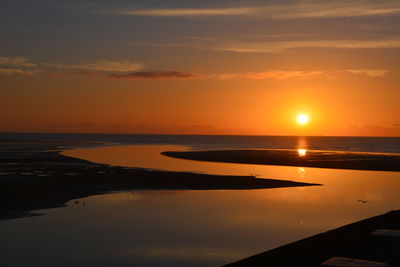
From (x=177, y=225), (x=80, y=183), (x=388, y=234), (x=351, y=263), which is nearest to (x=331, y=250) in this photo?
(x=388, y=234)

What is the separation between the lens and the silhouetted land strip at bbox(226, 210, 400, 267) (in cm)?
1395

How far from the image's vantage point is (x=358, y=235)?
58.6 ft

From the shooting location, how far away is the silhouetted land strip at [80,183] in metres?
28.2

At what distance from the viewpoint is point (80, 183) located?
37.8 m

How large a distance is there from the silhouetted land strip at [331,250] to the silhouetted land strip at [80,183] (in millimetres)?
14361

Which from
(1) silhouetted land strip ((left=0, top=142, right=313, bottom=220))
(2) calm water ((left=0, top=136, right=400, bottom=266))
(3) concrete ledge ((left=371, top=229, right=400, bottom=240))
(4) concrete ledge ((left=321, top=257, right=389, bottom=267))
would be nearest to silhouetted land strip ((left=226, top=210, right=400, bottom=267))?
(3) concrete ledge ((left=371, top=229, right=400, bottom=240))

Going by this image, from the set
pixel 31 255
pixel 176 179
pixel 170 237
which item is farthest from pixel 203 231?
pixel 176 179

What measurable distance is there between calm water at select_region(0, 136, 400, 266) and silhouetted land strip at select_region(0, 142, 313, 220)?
2.16 meters

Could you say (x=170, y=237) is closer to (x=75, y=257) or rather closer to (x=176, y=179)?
(x=75, y=257)

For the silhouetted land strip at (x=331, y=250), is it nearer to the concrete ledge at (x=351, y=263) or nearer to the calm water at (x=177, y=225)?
the concrete ledge at (x=351, y=263)

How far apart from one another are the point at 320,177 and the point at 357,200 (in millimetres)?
16701

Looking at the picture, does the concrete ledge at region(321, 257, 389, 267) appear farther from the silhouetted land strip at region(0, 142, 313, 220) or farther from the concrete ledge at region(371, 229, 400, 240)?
the silhouetted land strip at region(0, 142, 313, 220)

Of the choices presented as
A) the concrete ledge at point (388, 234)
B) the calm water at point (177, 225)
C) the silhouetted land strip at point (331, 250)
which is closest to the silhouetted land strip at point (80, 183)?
the calm water at point (177, 225)

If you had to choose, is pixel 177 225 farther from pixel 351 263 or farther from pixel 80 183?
pixel 80 183
